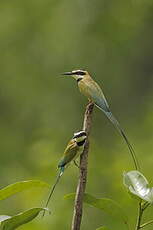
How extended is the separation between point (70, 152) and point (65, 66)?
8205 mm

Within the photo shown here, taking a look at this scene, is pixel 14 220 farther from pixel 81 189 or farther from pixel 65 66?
pixel 65 66

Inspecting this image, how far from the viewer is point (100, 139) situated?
8148 millimetres

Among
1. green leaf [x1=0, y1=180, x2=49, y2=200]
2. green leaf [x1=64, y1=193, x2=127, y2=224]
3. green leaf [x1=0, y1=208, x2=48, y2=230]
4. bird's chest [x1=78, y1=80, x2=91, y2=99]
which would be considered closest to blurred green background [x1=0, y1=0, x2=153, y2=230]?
bird's chest [x1=78, y1=80, x2=91, y2=99]

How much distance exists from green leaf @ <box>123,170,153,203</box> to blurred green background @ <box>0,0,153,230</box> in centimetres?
581

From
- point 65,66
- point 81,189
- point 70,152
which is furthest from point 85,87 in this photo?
point 65,66

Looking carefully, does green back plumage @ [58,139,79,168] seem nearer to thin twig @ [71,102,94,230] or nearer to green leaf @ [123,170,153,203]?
thin twig @ [71,102,94,230]

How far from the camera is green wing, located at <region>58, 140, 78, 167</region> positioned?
177 centimetres

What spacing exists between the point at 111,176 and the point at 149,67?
3.33 m

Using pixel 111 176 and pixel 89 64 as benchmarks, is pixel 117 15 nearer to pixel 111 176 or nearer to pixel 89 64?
pixel 89 64

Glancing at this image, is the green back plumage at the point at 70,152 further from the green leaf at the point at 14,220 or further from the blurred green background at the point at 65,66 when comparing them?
the blurred green background at the point at 65,66

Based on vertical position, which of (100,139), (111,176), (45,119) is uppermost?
(45,119)

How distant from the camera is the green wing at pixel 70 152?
5.82 ft

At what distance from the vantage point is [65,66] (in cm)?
998

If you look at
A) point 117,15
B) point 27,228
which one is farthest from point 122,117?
point 27,228
